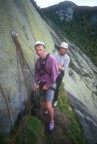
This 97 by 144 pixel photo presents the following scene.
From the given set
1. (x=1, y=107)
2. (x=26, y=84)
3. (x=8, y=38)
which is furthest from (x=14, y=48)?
(x=1, y=107)

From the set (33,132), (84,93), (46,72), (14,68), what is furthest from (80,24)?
(33,132)

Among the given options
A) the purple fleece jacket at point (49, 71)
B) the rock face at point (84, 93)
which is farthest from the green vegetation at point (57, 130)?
the purple fleece jacket at point (49, 71)

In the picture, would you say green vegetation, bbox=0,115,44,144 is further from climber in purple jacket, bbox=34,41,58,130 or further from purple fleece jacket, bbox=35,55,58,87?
purple fleece jacket, bbox=35,55,58,87

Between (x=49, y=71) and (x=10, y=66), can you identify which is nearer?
(x=10, y=66)

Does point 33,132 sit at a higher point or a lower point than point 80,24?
lower

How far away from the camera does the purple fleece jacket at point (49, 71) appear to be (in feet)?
23.1

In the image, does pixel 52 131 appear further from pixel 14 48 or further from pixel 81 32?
pixel 81 32

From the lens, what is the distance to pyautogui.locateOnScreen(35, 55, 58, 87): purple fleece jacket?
7.04 meters

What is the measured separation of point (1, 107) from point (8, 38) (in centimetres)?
203

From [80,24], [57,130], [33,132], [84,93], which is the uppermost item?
[80,24]

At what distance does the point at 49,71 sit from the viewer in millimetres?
7184

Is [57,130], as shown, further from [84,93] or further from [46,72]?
[84,93]

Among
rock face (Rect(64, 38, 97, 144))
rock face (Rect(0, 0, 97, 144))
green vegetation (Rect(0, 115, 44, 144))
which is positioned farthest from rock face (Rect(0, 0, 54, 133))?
rock face (Rect(64, 38, 97, 144))

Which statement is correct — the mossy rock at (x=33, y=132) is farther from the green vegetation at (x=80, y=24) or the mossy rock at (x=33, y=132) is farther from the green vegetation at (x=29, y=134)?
the green vegetation at (x=80, y=24)
